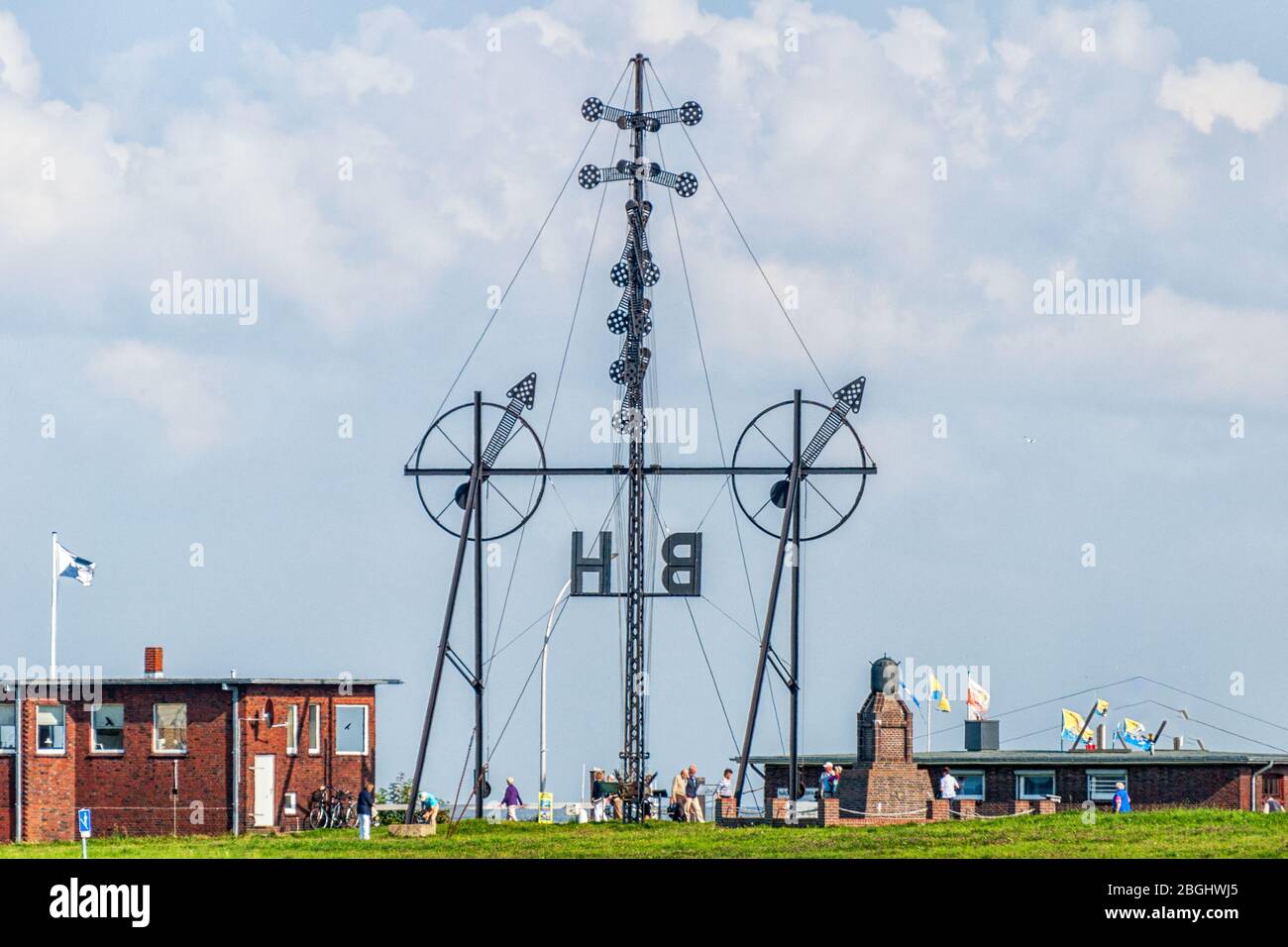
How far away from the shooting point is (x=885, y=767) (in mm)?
53156

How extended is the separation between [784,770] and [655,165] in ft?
66.4

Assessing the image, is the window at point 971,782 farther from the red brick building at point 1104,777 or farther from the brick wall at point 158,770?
the brick wall at point 158,770

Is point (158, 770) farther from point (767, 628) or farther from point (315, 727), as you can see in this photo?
point (767, 628)

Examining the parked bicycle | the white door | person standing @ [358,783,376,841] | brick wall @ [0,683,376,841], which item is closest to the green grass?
person standing @ [358,783,376,841]

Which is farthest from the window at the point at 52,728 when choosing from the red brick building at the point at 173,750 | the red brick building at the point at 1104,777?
the red brick building at the point at 1104,777

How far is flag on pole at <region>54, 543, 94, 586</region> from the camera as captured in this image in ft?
208

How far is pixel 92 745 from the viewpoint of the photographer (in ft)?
201

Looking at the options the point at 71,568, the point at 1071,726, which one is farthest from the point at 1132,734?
the point at 71,568

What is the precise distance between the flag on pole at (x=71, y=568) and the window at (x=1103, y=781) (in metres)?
26.5

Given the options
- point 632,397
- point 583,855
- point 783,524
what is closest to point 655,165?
point 632,397

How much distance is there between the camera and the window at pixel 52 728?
59438mm

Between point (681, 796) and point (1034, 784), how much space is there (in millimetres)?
10174

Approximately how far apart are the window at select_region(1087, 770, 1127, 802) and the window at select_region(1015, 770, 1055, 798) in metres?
0.97
